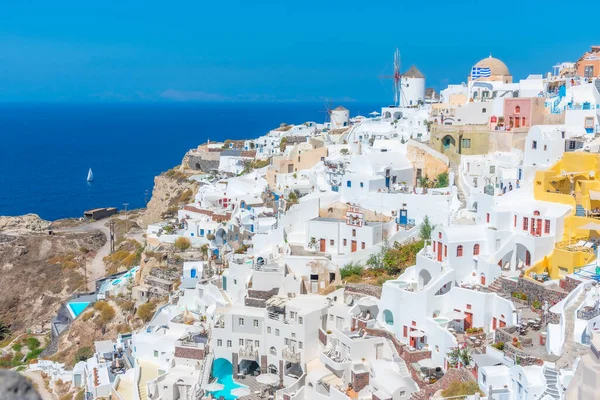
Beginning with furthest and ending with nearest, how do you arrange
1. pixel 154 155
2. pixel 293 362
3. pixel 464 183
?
1. pixel 154 155
2. pixel 464 183
3. pixel 293 362

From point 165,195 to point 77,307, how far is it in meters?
22.4

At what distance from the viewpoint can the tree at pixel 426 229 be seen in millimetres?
34812

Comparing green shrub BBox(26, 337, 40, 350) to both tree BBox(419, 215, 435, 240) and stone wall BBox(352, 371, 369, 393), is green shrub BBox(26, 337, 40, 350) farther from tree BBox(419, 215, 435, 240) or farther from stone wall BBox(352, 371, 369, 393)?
stone wall BBox(352, 371, 369, 393)

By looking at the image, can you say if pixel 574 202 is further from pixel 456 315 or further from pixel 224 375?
pixel 224 375

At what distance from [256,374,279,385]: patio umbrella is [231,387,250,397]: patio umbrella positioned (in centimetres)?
69

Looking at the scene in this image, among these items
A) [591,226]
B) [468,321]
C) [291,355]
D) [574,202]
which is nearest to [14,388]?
[468,321]

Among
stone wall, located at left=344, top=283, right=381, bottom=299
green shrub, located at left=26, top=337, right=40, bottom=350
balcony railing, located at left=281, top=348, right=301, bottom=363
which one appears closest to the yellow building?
stone wall, located at left=344, top=283, right=381, bottom=299

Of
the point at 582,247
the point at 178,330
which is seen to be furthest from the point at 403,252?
the point at 178,330

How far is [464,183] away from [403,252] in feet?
21.0

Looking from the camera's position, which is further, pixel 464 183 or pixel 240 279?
pixel 464 183

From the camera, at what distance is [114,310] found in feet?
144

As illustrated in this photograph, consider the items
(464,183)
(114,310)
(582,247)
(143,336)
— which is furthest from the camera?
(114,310)

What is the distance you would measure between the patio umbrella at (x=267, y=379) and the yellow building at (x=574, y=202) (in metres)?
11.2

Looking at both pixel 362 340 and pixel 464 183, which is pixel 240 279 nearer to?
pixel 362 340
